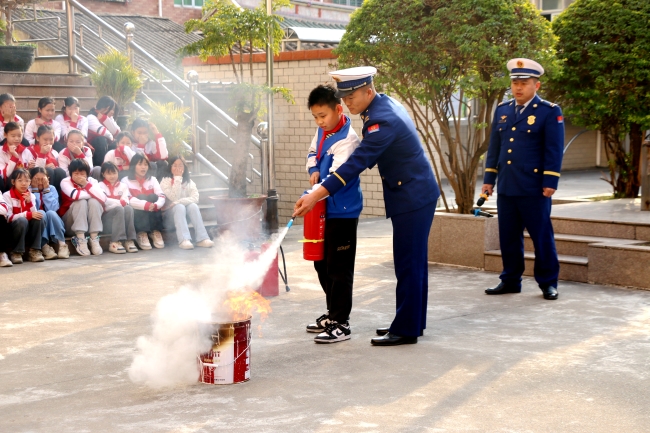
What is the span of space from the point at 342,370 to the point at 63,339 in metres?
2.15

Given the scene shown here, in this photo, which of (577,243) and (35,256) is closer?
(577,243)

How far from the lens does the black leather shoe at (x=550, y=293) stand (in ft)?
24.6

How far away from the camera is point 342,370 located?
5281mm

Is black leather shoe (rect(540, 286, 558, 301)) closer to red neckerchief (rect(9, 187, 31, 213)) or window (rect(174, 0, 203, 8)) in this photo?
red neckerchief (rect(9, 187, 31, 213))

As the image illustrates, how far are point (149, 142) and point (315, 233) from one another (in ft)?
20.2

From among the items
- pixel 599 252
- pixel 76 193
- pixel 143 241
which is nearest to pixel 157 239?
pixel 143 241

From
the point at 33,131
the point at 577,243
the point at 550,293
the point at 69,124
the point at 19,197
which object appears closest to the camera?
the point at 550,293

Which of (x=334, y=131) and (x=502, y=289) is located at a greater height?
(x=334, y=131)

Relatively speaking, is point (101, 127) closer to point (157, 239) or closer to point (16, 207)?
point (157, 239)

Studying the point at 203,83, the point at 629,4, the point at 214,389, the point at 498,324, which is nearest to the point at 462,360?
the point at 498,324

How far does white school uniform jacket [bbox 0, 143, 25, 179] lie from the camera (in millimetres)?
9930

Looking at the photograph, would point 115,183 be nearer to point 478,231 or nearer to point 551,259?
point 478,231

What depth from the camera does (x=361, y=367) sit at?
5.36m

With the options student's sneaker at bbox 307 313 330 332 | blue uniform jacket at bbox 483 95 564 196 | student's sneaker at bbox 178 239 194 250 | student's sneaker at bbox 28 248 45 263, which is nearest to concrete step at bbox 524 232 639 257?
blue uniform jacket at bbox 483 95 564 196
